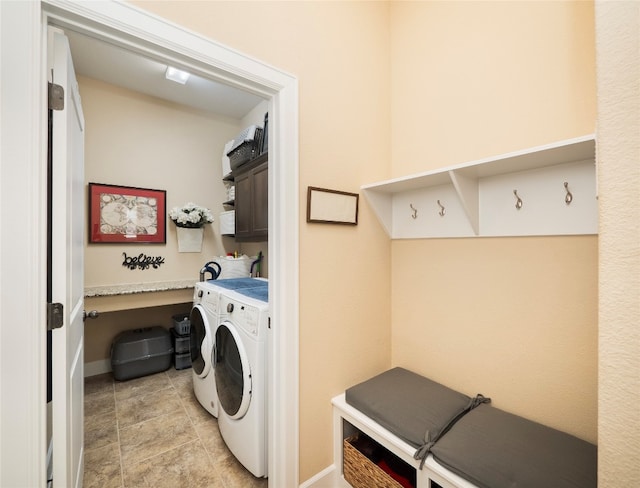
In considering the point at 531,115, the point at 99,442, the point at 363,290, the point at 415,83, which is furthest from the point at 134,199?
the point at 531,115

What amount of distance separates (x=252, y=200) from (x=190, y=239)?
1050mm

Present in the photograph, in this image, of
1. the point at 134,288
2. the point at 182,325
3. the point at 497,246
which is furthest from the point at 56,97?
the point at 182,325

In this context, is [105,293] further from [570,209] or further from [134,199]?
[570,209]

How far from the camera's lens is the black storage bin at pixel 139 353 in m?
2.74

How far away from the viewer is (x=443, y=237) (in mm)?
1534

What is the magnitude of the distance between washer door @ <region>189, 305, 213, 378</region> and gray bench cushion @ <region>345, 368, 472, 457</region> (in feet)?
3.64

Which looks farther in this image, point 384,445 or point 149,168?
point 149,168

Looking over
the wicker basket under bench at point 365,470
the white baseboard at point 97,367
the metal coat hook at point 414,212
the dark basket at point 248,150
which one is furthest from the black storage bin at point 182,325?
the metal coat hook at point 414,212

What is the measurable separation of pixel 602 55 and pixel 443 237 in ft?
3.30

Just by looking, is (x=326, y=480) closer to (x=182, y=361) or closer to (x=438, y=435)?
(x=438, y=435)

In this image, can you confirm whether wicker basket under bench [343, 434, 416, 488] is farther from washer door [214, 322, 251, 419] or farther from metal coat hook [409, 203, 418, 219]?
metal coat hook [409, 203, 418, 219]

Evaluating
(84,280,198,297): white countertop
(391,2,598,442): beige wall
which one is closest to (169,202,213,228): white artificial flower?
(84,280,198,297): white countertop
